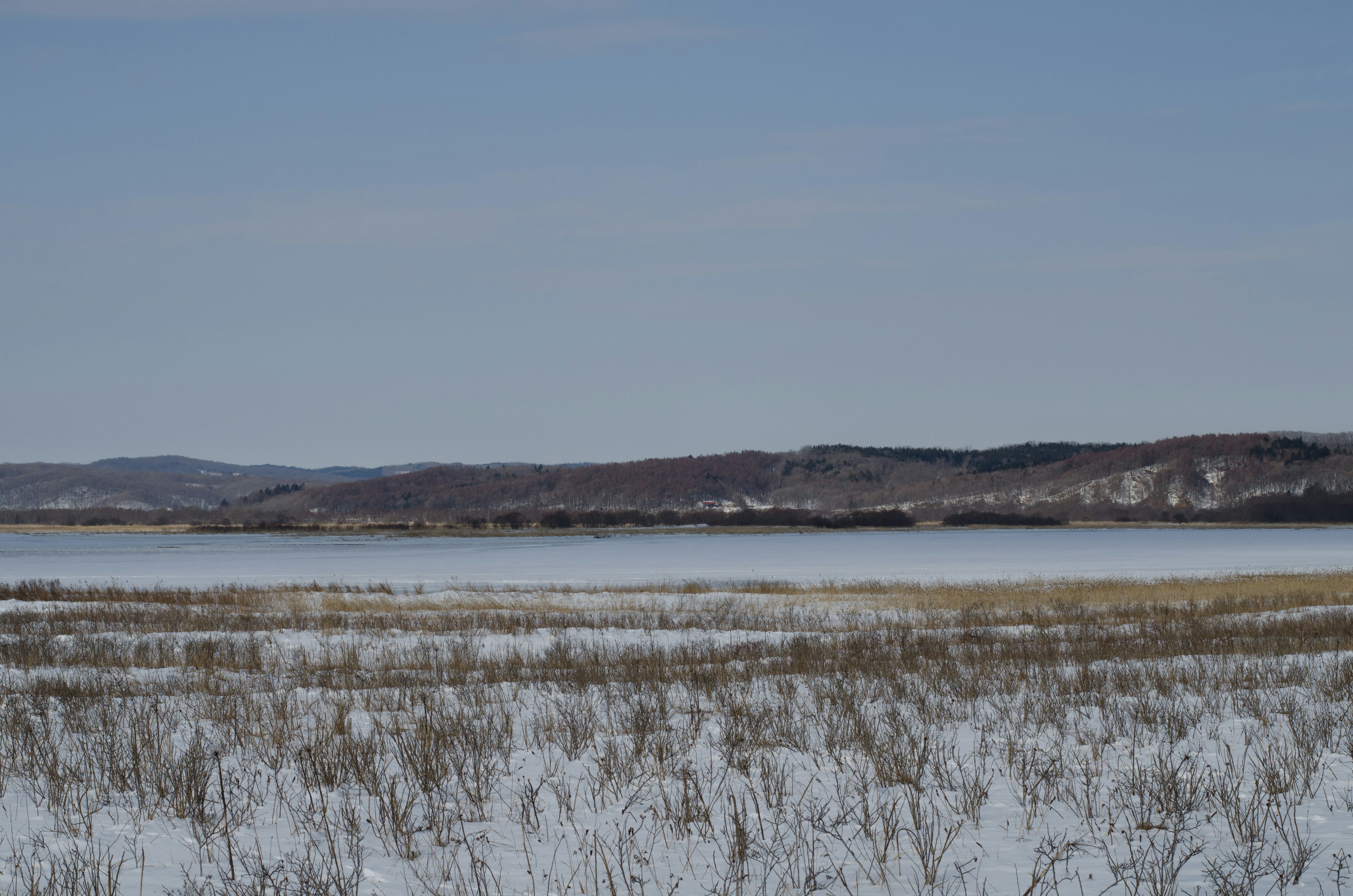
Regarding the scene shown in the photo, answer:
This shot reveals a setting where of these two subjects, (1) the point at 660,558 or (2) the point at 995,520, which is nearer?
(1) the point at 660,558

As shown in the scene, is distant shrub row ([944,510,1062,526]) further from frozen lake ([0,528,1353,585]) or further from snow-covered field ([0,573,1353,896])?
snow-covered field ([0,573,1353,896])

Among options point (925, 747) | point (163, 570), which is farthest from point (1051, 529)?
point (925, 747)

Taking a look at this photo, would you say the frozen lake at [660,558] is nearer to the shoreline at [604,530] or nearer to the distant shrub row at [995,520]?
the shoreline at [604,530]

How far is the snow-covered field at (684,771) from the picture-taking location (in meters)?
4.72

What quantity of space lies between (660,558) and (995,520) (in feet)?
301

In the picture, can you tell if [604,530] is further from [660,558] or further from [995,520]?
[660,558]

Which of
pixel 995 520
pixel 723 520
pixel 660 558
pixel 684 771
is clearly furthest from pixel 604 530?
pixel 684 771

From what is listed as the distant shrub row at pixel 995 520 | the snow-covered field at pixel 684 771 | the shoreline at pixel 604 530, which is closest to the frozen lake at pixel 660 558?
the shoreline at pixel 604 530

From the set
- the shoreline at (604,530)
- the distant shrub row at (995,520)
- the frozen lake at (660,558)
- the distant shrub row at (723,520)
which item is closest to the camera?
the frozen lake at (660,558)

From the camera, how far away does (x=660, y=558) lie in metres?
52.8

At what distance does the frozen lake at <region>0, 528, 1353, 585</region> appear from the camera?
38.5m

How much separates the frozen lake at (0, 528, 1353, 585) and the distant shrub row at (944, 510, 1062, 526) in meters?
40.9

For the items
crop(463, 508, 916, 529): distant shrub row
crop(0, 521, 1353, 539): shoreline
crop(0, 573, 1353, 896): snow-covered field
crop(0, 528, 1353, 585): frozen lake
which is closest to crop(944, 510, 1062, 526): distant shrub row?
crop(0, 521, 1353, 539): shoreline

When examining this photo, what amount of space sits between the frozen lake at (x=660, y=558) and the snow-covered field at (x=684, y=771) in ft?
77.6
